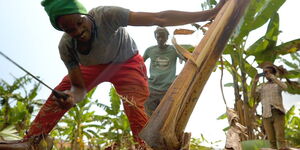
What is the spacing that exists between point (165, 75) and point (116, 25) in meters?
1.90

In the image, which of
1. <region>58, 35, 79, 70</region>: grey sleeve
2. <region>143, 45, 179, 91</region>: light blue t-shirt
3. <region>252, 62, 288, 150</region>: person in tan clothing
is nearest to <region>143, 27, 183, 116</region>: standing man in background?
<region>143, 45, 179, 91</region>: light blue t-shirt

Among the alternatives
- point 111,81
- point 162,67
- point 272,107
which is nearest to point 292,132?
point 272,107

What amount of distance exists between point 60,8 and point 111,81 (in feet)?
2.41

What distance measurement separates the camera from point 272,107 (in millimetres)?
3791

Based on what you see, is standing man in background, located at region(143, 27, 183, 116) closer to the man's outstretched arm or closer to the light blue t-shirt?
the light blue t-shirt

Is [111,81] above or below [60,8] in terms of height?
below

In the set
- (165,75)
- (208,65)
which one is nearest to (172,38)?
(208,65)

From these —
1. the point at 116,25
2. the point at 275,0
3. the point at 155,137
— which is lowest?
the point at 155,137

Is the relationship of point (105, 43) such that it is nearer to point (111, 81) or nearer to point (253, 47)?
point (111, 81)

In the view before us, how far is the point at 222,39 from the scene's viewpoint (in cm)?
101

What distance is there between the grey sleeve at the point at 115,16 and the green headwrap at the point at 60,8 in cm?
16

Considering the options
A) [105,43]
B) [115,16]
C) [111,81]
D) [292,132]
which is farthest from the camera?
[292,132]

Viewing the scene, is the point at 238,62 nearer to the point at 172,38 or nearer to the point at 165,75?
the point at 165,75

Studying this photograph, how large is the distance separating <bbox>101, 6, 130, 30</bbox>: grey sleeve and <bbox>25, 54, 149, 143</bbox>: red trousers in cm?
37
